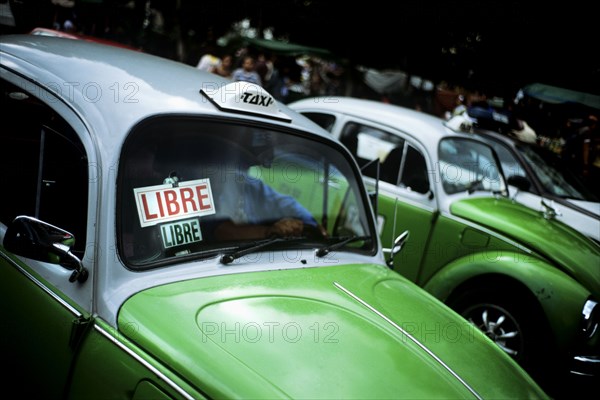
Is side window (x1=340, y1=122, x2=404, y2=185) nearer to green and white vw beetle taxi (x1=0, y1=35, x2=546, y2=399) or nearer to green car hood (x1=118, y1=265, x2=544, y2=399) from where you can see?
green and white vw beetle taxi (x1=0, y1=35, x2=546, y2=399)

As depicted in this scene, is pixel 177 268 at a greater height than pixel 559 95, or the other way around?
pixel 559 95

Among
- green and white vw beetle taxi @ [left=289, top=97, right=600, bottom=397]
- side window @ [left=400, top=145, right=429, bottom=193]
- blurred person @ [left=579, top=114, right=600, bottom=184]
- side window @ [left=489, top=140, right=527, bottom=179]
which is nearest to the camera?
green and white vw beetle taxi @ [left=289, top=97, right=600, bottom=397]

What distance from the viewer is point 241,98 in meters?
2.45

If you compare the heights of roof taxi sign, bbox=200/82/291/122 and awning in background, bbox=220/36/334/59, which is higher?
awning in background, bbox=220/36/334/59

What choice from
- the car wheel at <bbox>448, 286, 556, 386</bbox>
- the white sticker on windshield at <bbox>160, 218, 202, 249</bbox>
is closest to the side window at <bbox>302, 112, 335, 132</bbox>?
the car wheel at <bbox>448, 286, 556, 386</bbox>

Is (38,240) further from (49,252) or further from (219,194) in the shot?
(219,194)

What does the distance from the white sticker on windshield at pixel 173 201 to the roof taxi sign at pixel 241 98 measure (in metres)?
0.38

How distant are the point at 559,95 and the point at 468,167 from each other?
1.72 m

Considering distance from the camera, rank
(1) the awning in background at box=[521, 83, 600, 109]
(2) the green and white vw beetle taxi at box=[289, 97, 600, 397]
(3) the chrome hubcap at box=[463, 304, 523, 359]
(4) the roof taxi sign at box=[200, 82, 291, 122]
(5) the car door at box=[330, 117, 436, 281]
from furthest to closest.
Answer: (1) the awning in background at box=[521, 83, 600, 109] < (5) the car door at box=[330, 117, 436, 281] < (3) the chrome hubcap at box=[463, 304, 523, 359] < (2) the green and white vw beetle taxi at box=[289, 97, 600, 397] < (4) the roof taxi sign at box=[200, 82, 291, 122]

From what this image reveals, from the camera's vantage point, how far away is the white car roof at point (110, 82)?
6.90 feet

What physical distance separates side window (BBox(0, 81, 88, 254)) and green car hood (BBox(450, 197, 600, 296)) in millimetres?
3340

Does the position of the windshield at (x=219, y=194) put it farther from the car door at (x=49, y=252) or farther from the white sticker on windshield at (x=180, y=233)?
the car door at (x=49, y=252)

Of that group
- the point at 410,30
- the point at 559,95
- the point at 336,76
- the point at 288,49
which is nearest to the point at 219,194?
the point at 559,95

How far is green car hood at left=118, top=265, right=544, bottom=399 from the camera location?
161 centimetres
